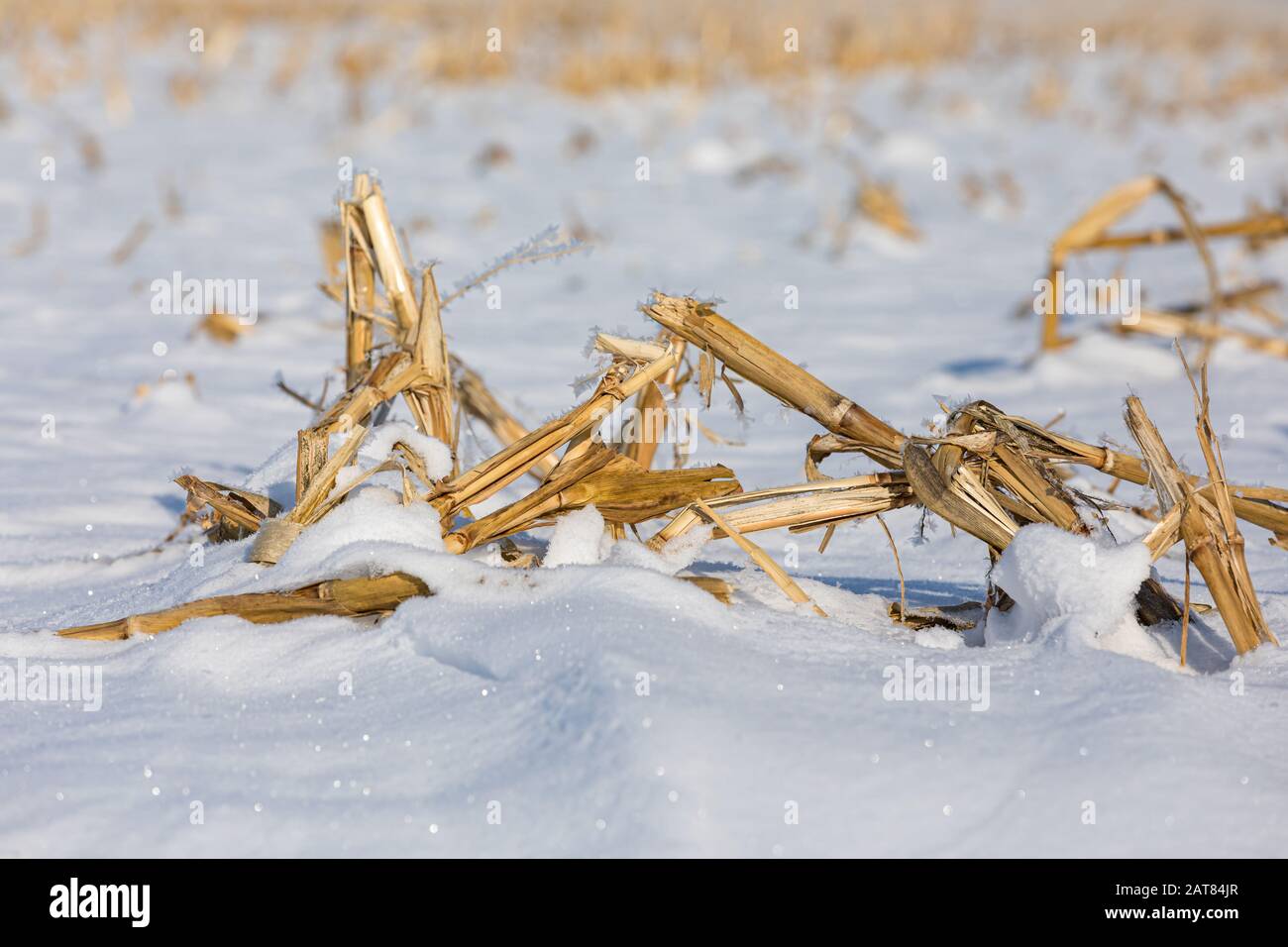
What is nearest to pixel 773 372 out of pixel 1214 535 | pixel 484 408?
pixel 1214 535

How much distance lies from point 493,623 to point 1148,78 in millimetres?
11629

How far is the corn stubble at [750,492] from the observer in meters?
1.55

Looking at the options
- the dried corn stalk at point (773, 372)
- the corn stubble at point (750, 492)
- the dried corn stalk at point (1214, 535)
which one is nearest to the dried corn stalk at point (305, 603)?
Result: the corn stubble at point (750, 492)

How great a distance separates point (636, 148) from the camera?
7.54 m

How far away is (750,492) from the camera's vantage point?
161cm

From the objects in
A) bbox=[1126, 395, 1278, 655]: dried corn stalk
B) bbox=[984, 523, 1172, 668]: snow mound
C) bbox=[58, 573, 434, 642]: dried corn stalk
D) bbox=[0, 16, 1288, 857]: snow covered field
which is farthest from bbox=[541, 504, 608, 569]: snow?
bbox=[1126, 395, 1278, 655]: dried corn stalk

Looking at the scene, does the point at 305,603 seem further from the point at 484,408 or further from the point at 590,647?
the point at 484,408

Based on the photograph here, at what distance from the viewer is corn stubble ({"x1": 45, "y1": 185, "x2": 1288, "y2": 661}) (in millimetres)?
1547

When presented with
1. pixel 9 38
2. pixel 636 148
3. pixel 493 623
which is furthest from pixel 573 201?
pixel 9 38

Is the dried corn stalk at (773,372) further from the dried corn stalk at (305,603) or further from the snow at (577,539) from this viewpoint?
the dried corn stalk at (305,603)

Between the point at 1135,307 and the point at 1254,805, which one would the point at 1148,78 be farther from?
the point at 1254,805

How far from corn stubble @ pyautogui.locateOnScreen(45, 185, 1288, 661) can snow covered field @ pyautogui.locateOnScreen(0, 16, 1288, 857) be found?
44 mm

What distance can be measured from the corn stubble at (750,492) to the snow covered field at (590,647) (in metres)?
0.04

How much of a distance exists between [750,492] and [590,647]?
0.36 metres
